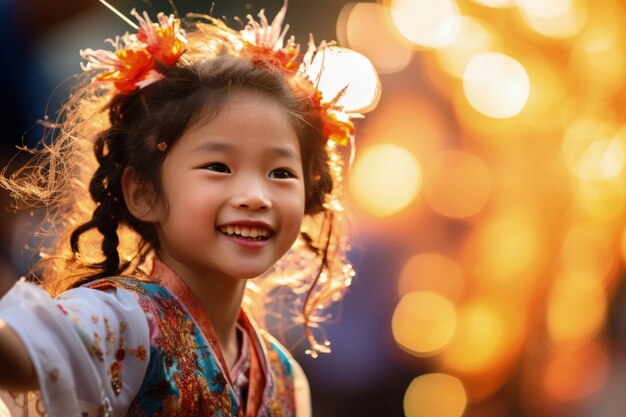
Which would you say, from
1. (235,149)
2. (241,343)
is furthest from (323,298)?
(235,149)

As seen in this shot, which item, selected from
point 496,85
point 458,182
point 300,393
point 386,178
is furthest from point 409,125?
point 300,393

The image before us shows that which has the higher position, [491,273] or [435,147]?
[435,147]

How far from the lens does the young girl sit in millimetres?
1678

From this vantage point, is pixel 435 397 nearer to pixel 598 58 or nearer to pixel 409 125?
pixel 409 125

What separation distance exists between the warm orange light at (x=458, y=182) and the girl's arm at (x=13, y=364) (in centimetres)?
428

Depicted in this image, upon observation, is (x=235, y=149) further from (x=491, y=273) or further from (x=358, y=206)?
(x=491, y=273)

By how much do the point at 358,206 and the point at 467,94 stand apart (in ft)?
3.20

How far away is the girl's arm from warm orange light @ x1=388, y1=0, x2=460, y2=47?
14.3 ft

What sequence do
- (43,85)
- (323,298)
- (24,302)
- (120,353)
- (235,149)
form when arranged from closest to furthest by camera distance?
(24,302) < (120,353) < (235,149) < (323,298) < (43,85)

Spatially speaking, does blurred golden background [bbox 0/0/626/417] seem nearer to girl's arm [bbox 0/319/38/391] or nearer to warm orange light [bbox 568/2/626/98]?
warm orange light [bbox 568/2/626/98]

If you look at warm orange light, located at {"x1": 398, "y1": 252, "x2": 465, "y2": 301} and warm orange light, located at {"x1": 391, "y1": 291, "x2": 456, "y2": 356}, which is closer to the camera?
warm orange light, located at {"x1": 391, "y1": 291, "x2": 456, "y2": 356}

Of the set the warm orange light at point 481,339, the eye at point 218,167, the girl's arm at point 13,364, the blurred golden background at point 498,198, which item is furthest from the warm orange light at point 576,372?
the girl's arm at point 13,364

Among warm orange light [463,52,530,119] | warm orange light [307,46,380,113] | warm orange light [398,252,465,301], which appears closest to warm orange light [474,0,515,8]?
warm orange light [463,52,530,119]

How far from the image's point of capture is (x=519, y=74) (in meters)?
5.48
